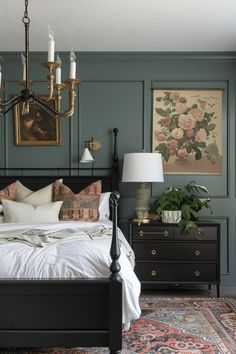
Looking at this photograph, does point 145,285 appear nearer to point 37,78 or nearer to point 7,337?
point 7,337

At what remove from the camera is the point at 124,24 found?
395cm

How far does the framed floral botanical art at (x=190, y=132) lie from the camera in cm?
476

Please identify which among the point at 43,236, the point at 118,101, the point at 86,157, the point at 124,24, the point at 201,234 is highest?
the point at 124,24

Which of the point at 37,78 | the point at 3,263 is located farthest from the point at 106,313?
the point at 37,78

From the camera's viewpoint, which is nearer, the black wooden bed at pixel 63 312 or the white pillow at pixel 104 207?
the black wooden bed at pixel 63 312

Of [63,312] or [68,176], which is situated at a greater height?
[68,176]

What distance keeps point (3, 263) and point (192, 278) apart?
2.35 metres

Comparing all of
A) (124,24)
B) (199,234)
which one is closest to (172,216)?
(199,234)

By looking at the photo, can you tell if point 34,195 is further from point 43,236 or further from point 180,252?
point 180,252

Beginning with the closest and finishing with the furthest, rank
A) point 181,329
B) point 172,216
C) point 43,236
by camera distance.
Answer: point 43,236, point 181,329, point 172,216

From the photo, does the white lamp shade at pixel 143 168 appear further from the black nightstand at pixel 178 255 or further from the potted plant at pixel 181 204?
the black nightstand at pixel 178 255

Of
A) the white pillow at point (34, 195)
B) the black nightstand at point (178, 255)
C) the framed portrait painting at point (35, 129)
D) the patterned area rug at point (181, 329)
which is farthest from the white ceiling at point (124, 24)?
the patterned area rug at point (181, 329)

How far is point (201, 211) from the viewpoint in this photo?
Answer: 4.76 meters

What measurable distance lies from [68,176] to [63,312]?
2.44m
